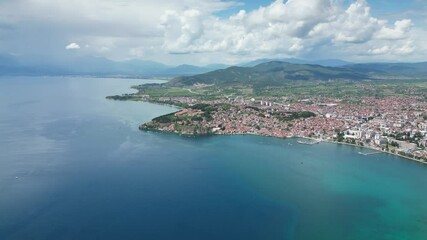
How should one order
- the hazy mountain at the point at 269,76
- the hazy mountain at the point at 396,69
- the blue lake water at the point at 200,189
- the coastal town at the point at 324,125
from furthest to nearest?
the hazy mountain at the point at 396,69 → the hazy mountain at the point at 269,76 → the coastal town at the point at 324,125 → the blue lake water at the point at 200,189

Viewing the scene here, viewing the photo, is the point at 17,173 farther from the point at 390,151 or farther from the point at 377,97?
the point at 377,97

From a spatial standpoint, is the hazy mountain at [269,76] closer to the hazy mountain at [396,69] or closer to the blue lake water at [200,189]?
the hazy mountain at [396,69]

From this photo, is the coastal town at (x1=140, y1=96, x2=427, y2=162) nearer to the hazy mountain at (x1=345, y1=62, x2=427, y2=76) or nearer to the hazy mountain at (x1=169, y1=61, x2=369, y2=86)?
the hazy mountain at (x1=169, y1=61, x2=369, y2=86)

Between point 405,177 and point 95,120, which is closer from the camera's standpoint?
point 405,177

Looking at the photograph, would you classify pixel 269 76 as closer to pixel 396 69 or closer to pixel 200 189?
pixel 396 69

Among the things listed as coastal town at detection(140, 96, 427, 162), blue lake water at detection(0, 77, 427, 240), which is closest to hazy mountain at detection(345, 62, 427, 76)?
coastal town at detection(140, 96, 427, 162)

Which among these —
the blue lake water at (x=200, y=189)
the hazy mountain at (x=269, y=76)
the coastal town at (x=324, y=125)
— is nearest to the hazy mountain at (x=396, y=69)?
the hazy mountain at (x=269, y=76)

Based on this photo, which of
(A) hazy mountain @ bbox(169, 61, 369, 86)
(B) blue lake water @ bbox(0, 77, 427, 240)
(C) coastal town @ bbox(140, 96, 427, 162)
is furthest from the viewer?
(A) hazy mountain @ bbox(169, 61, 369, 86)

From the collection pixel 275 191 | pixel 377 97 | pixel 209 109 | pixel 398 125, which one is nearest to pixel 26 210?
pixel 275 191
